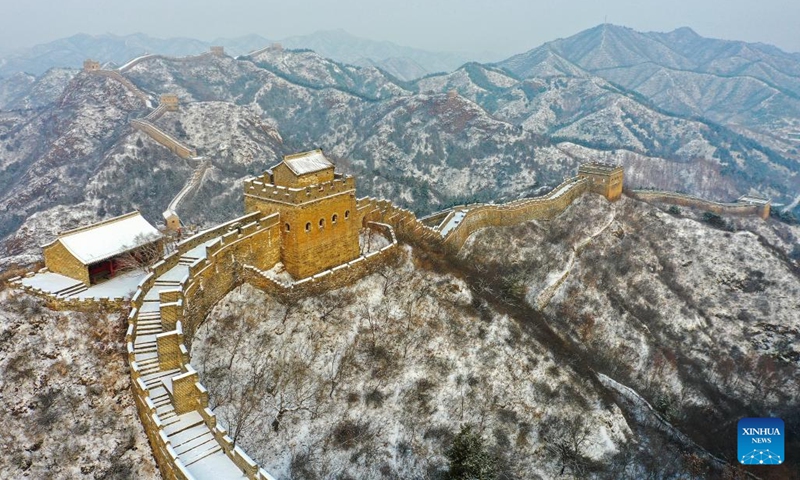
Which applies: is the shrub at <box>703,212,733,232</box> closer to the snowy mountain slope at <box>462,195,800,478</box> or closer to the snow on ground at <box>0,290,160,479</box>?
the snowy mountain slope at <box>462,195,800,478</box>

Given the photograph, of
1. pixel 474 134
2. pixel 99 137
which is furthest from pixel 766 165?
pixel 99 137

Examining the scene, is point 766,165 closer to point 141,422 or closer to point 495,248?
point 495,248

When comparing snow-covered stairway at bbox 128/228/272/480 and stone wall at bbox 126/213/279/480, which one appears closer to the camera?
snow-covered stairway at bbox 128/228/272/480

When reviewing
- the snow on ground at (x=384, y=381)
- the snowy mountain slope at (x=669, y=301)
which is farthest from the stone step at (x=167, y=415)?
the snowy mountain slope at (x=669, y=301)

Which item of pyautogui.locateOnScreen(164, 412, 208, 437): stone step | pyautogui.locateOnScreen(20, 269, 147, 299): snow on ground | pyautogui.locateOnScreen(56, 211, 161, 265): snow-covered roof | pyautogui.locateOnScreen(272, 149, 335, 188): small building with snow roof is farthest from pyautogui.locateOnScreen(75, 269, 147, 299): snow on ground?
pyautogui.locateOnScreen(272, 149, 335, 188): small building with snow roof

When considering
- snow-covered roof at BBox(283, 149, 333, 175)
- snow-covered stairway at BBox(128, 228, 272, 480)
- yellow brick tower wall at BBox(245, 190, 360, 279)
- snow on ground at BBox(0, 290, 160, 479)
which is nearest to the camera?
snow-covered stairway at BBox(128, 228, 272, 480)

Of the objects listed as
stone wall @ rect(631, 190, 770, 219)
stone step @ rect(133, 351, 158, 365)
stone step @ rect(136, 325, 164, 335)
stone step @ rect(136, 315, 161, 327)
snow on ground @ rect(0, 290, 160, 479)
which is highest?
stone step @ rect(136, 315, 161, 327)

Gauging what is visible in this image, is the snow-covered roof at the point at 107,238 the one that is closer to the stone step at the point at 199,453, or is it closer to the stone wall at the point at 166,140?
the stone step at the point at 199,453

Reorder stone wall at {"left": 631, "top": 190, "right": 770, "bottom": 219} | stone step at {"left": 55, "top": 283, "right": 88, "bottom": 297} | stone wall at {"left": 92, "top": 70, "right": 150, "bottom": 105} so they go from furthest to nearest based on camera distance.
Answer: stone wall at {"left": 92, "top": 70, "right": 150, "bottom": 105} → stone wall at {"left": 631, "top": 190, "right": 770, "bottom": 219} → stone step at {"left": 55, "top": 283, "right": 88, "bottom": 297}

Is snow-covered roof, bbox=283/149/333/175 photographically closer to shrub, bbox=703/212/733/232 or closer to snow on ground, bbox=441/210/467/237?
snow on ground, bbox=441/210/467/237

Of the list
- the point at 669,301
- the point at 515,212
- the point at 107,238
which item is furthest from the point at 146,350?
the point at 669,301

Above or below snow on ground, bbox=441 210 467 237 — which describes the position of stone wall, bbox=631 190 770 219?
below
